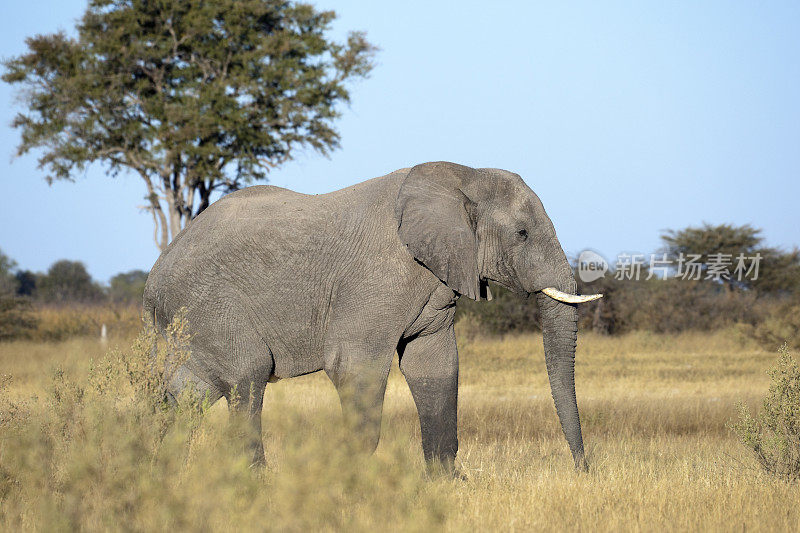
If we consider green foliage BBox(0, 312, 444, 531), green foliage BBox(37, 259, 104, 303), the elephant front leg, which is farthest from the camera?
green foliage BBox(37, 259, 104, 303)

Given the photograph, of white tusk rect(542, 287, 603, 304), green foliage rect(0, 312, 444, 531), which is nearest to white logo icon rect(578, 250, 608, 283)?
white tusk rect(542, 287, 603, 304)

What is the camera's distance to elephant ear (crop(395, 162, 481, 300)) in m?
6.77

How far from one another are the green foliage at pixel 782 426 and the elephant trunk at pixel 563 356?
1310mm

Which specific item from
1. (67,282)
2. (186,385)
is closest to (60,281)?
(67,282)

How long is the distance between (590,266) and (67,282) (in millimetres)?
44615

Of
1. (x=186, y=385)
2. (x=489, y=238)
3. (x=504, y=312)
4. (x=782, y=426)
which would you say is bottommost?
(x=782, y=426)

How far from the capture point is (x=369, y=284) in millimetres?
6844

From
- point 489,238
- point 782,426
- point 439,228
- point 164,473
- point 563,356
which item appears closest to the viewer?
point 164,473

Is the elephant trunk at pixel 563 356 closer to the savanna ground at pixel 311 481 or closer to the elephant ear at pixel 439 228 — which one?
the savanna ground at pixel 311 481

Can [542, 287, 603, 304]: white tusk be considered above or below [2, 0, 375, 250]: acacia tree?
below

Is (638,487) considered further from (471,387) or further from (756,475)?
(471,387)

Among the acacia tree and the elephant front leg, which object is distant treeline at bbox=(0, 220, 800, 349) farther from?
the elephant front leg

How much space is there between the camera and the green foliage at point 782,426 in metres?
7.32

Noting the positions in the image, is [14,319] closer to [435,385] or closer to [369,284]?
[435,385]
